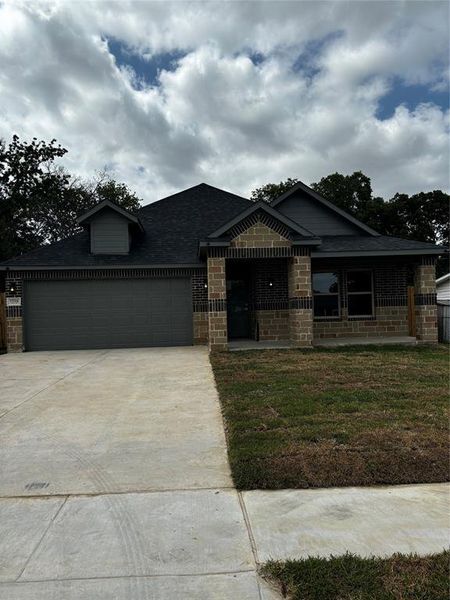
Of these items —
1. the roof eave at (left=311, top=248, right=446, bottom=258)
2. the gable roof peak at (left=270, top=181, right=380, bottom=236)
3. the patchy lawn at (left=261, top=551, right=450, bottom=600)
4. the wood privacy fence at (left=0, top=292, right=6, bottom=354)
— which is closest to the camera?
the patchy lawn at (left=261, top=551, right=450, bottom=600)

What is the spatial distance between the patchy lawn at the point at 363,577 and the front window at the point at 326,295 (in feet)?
43.0

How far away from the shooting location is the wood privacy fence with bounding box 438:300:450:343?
15.4 metres

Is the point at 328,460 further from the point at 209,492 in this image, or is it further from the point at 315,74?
the point at 315,74

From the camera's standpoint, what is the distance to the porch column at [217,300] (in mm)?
13203

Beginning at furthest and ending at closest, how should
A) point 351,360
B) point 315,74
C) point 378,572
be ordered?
point 315,74 → point 351,360 → point 378,572

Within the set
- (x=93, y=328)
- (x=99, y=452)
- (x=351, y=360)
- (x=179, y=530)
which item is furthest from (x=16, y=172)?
(x=179, y=530)

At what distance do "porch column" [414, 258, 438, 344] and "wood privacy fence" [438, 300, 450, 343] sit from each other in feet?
4.81

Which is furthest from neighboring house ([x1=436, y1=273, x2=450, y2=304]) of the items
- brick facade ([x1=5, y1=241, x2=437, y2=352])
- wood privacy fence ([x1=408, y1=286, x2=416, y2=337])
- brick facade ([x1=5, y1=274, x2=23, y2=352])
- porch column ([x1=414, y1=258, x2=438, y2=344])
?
brick facade ([x1=5, y1=274, x2=23, y2=352])

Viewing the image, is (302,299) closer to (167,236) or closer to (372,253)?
(372,253)

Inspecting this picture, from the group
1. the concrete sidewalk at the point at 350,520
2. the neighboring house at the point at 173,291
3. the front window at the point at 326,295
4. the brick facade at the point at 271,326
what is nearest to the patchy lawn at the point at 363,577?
the concrete sidewalk at the point at 350,520

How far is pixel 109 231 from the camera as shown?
51.7ft

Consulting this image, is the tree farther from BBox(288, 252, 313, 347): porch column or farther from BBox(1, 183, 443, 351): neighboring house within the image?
BBox(288, 252, 313, 347): porch column

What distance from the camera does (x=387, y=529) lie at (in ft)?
10.1

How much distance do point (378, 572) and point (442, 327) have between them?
589 inches
